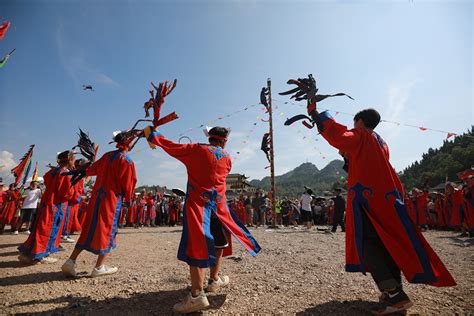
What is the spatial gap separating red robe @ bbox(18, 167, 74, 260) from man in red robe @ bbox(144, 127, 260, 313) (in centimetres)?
326

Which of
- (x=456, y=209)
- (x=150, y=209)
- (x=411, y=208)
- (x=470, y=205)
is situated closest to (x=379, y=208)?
(x=470, y=205)

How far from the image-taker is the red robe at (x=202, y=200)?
8.89ft

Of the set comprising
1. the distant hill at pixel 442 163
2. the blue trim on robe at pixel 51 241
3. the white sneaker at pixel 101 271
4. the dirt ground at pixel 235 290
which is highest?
the distant hill at pixel 442 163

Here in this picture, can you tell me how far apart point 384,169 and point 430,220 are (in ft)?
45.4

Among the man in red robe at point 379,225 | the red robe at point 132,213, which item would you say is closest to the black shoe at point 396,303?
the man in red robe at point 379,225

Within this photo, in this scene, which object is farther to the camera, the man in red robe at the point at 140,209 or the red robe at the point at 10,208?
the man in red robe at the point at 140,209

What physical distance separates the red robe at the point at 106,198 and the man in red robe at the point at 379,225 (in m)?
3.12

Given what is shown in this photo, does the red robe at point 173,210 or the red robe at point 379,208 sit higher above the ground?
the red robe at point 173,210

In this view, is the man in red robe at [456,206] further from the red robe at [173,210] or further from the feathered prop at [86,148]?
the red robe at [173,210]

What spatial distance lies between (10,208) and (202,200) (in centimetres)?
1204

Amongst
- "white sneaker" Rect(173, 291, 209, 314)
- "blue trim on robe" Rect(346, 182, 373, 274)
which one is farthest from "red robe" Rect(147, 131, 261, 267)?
"blue trim on robe" Rect(346, 182, 373, 274)

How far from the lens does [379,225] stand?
2594 mm

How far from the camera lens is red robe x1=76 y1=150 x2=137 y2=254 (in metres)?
3.91

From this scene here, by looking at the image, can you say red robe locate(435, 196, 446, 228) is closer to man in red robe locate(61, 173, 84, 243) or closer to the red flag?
man in red robe locate(61, 173, 84, 243)
